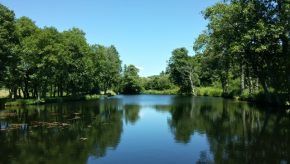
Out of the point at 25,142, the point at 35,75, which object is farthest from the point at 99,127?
the point at 35,75

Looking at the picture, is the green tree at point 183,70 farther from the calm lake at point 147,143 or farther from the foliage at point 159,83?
the calm lake at point 147,143

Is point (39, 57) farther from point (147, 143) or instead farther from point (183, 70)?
point (183, 70)

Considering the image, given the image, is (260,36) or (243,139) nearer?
(243,139)

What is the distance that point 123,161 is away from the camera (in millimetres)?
17656

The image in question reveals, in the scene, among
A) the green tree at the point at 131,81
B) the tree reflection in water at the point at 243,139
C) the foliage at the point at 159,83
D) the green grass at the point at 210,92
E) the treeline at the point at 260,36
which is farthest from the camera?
the foliage at the point at 159,83

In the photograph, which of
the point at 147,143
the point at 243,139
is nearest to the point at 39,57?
the point at 147,143

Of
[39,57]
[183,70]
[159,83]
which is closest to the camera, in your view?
[39,57]

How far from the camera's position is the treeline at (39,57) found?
59000mm

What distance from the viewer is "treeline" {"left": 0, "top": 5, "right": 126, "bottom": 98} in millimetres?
59000

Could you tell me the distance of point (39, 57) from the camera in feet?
233

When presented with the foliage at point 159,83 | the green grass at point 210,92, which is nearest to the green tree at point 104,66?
the foliage at point 159,83

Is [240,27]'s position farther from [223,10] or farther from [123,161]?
[123,161]

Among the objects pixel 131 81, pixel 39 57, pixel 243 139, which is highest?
pixel 39 57

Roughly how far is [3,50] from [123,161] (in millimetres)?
46021
